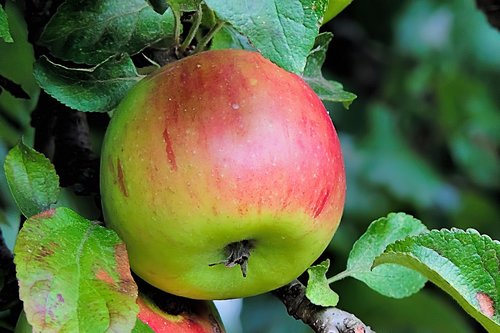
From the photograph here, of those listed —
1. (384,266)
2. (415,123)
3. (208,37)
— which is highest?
(208,37)

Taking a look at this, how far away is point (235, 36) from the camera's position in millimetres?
728

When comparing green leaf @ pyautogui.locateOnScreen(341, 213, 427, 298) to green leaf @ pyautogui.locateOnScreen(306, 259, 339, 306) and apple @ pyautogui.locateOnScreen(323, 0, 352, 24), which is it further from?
apple @ pyautogui.locateOnScreen(323, 0, 352, 24)

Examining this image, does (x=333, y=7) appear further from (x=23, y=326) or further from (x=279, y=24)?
(x=23, y=326)

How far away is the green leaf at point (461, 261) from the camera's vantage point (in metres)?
0.62

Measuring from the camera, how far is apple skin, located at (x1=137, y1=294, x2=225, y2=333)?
631 mm

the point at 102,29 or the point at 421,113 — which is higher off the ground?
the point at 102,29

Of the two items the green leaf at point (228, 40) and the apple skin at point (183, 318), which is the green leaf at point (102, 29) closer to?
the green leaf at point (228, 40)

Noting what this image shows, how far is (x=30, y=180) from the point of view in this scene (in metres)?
0.63

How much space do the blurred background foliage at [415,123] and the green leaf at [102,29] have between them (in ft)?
3.78

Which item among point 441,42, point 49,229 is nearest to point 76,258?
point 49,229

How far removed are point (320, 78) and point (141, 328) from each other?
31cm

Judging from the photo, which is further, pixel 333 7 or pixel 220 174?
pixel 333 7

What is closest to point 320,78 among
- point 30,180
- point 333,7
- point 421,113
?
point 333,7

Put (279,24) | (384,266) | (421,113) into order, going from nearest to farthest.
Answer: (279,24)
(384,266)
(421,113)
